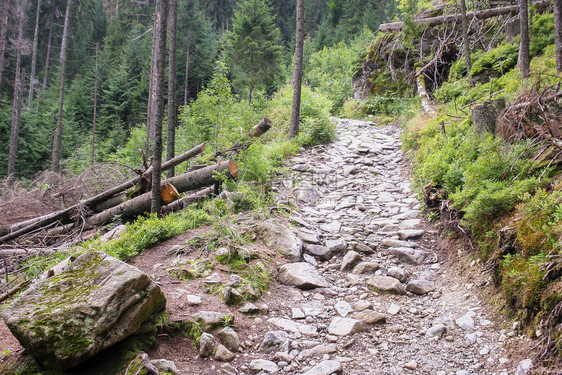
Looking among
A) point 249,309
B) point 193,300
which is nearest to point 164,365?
point 193,300

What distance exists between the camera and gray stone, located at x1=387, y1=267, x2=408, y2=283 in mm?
4725

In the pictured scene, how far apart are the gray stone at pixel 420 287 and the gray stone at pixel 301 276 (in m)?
1.10

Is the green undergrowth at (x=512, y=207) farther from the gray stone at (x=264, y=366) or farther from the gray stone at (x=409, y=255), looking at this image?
the gray stone at (x=264, y=366)

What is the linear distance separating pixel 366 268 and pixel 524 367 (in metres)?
2.56

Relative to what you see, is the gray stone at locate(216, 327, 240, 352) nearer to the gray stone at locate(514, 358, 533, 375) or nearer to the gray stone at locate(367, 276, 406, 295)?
the gray stone at locate(367, 276, 406, 295)

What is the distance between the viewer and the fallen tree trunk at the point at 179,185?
25.8 ft

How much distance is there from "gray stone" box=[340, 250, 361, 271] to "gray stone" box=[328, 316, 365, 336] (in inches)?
53.7

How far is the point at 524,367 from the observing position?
2.60m

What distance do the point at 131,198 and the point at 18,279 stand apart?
3163 mm

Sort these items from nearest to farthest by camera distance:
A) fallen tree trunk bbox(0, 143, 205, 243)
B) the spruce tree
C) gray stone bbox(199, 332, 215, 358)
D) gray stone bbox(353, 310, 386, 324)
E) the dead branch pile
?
gray stone bbox(199, 332, 215, 358) < gray stone bbox(353, 310, 386, 324) < the dead branch pile < fallen tree trunk bbox(0, 143, 205, 243) < the spruce tree

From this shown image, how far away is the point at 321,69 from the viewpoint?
28375 millimetres

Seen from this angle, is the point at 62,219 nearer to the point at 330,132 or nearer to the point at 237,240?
the point at 237,240

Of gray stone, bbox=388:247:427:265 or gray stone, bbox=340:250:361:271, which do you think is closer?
gray stone, bbox=388:247:427:265

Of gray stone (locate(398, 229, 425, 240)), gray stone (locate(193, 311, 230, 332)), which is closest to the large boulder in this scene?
gray stone (locate(193, 311, 230, 332))
